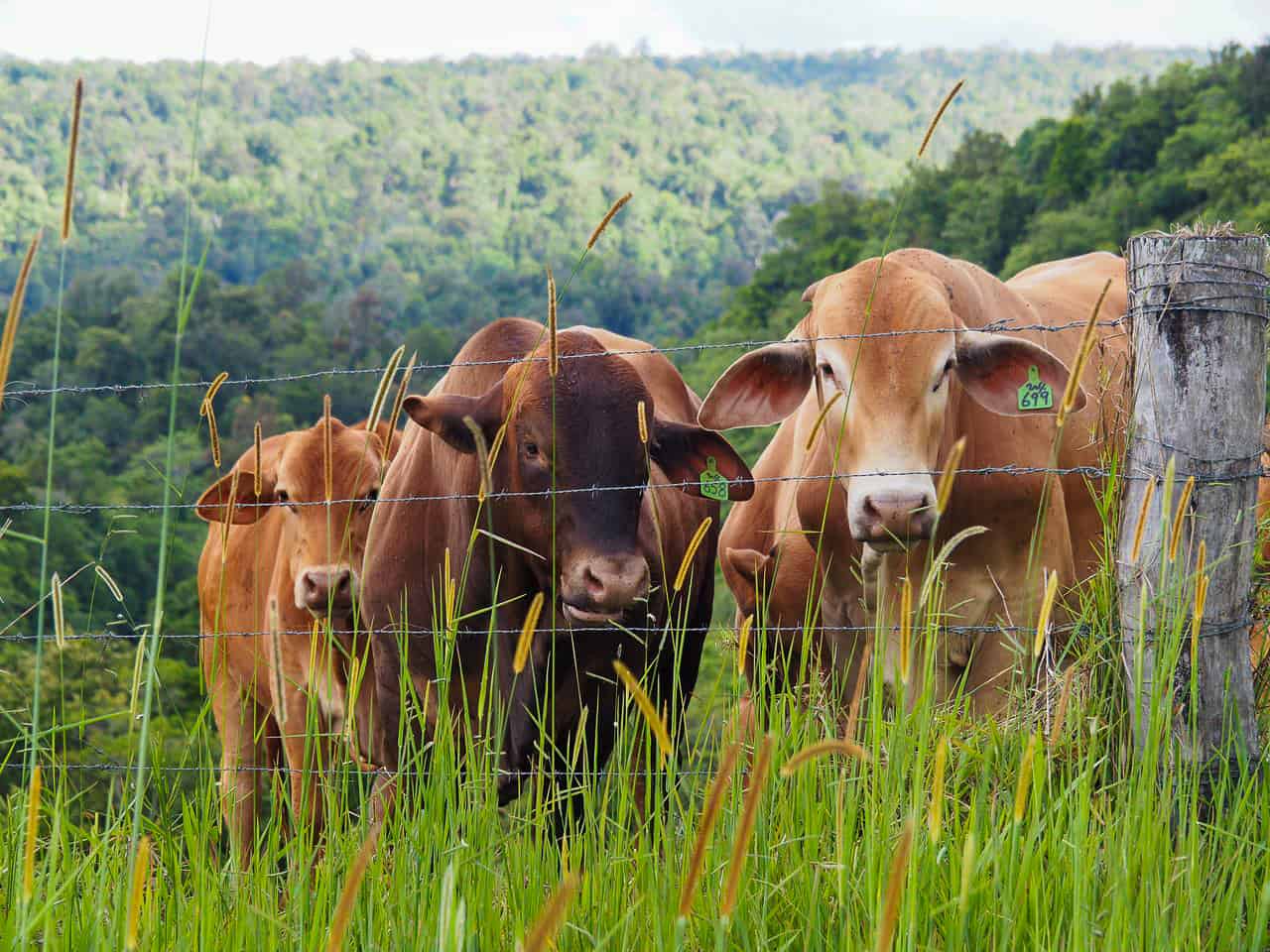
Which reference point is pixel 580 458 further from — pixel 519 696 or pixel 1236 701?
pixel 1236 701

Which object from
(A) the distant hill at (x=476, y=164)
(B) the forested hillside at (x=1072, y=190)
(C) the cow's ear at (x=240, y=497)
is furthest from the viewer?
(A) the distant hill at (x=476, y=164)

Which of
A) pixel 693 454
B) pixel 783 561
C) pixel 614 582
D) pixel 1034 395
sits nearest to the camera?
pixel 1034 395

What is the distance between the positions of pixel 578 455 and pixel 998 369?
137 cm

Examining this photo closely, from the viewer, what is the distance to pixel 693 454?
4.71 meters

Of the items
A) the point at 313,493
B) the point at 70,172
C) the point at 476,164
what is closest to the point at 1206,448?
the point at 70,172

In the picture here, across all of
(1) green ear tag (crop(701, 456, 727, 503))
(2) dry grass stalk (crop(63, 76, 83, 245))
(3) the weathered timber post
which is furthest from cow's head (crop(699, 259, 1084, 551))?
(2) dry grass stalk (crop(63, 76, 83, 245))

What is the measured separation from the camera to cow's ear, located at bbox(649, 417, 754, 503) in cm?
451

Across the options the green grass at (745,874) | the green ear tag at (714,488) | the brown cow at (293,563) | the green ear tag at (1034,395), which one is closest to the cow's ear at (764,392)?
the green ear tag at (714,488)

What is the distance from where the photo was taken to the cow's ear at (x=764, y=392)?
14.7 feet

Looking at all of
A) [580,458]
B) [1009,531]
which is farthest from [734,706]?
[1009,531]

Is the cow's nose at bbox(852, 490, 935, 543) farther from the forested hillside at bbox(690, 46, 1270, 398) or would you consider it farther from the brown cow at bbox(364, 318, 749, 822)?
the forested hillside at bbox(690, 46, 1270, 398)

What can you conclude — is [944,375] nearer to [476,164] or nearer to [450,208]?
[450,208]

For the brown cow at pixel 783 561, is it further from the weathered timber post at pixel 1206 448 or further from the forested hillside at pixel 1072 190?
the forested hillside at pixel 1072 190

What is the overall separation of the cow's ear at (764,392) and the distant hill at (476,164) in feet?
164
